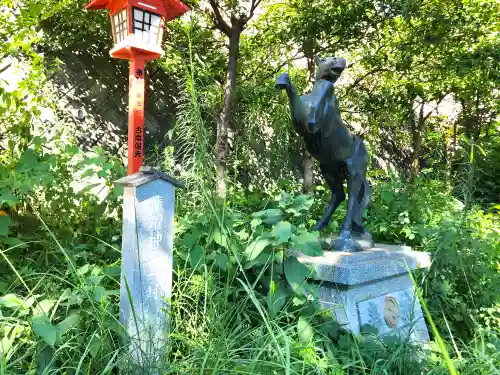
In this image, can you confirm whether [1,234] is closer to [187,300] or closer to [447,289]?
[187,300]

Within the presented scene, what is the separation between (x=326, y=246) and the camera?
233cm

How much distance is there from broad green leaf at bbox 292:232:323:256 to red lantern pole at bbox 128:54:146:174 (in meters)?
1.72

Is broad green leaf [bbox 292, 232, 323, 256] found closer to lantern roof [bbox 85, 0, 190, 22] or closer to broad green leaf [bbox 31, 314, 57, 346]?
broad green leaf [bbox 31, 314, 57, 346]

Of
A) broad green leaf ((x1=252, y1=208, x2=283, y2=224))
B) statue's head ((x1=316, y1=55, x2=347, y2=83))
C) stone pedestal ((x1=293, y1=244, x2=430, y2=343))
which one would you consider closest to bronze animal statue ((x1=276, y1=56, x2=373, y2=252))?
statue's head ((x1=316, y1=55, x2=347, y2=83))

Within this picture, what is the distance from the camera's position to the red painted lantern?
9.34 ft

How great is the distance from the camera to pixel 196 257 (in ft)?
5.57

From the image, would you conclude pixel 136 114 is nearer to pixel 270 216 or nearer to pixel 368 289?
pixel 270 216

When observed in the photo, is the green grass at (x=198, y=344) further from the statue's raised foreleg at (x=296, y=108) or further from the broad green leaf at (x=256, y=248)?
the statue's raised foreleg at (x=296, y=108)

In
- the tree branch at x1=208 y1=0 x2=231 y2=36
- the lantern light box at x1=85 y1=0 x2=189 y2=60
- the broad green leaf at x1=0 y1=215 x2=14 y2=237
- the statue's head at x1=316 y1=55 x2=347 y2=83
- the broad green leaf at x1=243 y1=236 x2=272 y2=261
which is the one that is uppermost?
the tree branch at x1=208 y1=0 x2=231 y2=36

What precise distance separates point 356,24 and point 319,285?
144 inches

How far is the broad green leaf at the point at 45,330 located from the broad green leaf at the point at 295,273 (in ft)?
2.81

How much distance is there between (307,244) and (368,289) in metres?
0.65

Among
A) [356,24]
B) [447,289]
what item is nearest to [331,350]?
[447,289]

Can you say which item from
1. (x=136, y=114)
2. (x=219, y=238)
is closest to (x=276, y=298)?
(x=219, y=238)
